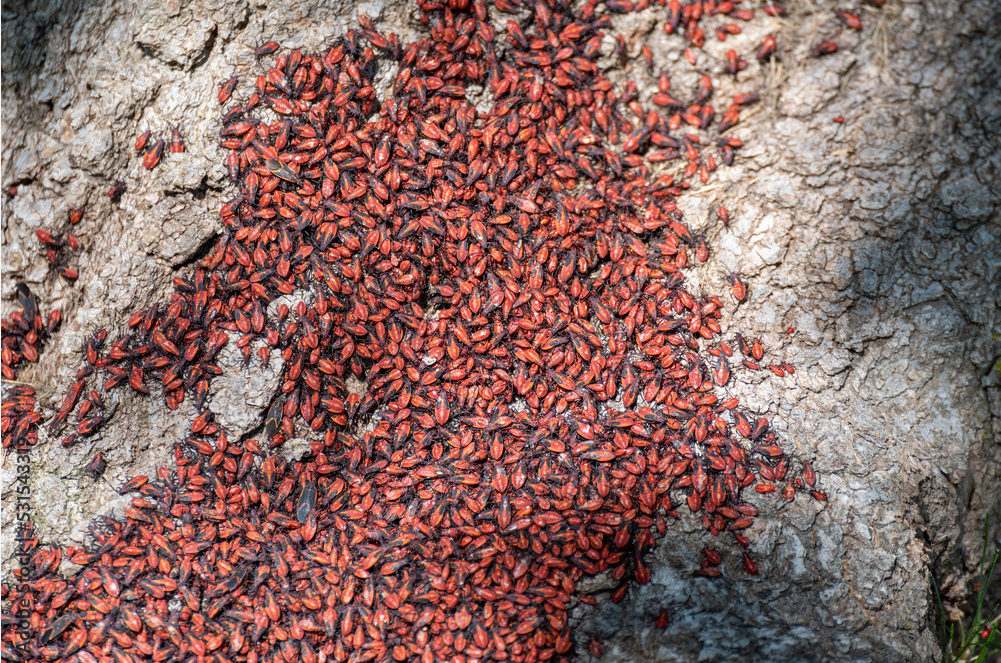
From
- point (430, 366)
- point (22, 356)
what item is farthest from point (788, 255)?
point (22, 356)

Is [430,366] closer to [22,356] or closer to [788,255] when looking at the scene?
[788,255]

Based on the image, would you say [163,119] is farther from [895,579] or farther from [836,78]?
[895,579]

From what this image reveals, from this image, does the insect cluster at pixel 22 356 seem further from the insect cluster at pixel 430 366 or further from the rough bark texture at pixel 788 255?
the insect cluster at pixel 430 366

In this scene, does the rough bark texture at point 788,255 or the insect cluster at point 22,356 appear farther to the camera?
the insect cluster at point 22,356

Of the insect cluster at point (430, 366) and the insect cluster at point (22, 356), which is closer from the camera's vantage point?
the insect cluster at point (430, 366)

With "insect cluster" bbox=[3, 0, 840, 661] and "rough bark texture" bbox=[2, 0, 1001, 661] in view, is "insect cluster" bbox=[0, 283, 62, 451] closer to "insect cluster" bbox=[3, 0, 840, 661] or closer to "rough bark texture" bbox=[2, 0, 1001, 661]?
"rough bark texture" bbox=[2, 0, 1001, 661]

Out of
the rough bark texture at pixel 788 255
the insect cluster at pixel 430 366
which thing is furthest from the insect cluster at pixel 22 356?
the insect cluster at pixel 430 366

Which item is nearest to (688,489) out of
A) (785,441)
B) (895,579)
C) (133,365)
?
(785,441)
